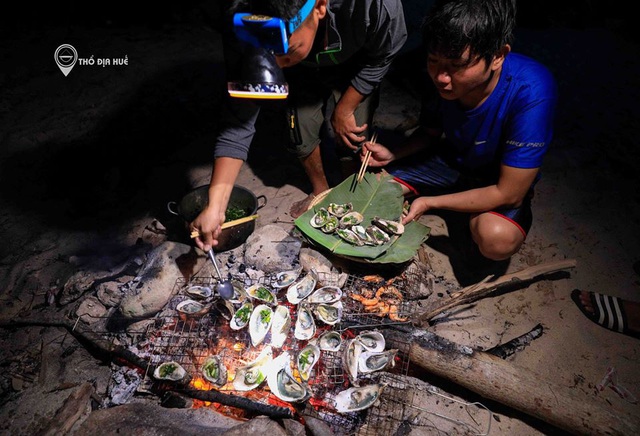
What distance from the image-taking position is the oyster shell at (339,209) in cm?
363

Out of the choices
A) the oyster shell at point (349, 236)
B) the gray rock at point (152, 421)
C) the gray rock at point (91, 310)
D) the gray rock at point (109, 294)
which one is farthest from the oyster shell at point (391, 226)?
the gray rock at point (91, 310)

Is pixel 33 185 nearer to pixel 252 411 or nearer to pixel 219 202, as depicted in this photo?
pixel 219 202

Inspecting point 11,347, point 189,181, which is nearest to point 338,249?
point 189,181

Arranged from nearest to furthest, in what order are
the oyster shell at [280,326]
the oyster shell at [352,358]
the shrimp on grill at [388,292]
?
1. the oyster shell at [352,358]
2. the oyster shell at [280,326]
3. the shrimp on grill at [388,292]

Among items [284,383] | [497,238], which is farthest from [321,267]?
[497,238]

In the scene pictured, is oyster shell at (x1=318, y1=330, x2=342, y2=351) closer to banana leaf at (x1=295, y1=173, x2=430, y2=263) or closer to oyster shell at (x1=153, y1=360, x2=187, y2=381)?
banana leaf at (x1=295, y1=173, x2=430, y2=263)

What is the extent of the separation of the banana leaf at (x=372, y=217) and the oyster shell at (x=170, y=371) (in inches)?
61.5

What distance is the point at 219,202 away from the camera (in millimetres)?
2820

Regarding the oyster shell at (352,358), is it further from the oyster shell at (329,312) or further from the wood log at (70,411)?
the wood log at (70,411)

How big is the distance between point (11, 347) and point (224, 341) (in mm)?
1912

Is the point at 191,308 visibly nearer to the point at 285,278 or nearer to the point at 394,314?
the point at 285,278

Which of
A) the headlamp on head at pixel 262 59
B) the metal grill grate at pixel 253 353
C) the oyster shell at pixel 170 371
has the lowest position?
the metal grill grate at pixel 253 353

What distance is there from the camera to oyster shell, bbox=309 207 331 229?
3.50 metres

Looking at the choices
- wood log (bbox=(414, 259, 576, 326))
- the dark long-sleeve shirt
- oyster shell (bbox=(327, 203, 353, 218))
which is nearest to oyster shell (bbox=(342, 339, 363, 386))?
wood log (bbox=(414, 259, 576, 326))
